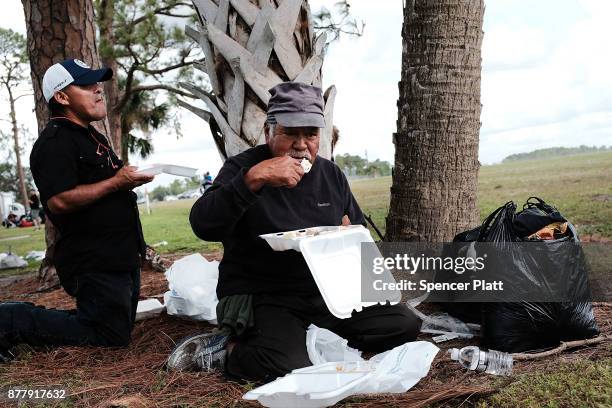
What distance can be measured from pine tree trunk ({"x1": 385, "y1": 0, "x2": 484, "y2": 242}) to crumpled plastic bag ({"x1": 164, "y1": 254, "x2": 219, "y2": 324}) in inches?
50.5

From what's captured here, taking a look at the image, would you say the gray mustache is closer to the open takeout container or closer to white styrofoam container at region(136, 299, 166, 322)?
the open takeout container

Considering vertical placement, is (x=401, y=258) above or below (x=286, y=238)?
below

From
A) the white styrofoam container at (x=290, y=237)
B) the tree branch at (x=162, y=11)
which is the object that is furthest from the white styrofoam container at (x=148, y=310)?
the tree branch at (x=162, y=11)

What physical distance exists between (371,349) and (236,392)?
31.1 inches

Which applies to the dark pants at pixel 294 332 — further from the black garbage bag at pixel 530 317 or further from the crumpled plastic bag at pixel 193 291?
the crumpled plastic bag at pixel 193 291

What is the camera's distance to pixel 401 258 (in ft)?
11.7

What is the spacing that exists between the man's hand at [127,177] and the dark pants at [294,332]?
0.96 metres

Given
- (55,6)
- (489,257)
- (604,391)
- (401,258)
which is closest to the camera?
(604,391)

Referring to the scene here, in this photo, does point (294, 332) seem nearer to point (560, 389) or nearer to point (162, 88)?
point (560, 389)

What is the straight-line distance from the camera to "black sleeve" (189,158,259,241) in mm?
2406

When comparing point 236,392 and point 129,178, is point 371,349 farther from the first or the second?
point 129,178

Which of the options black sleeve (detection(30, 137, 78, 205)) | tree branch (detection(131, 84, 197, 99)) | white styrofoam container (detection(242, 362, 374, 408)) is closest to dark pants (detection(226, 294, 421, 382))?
white styrofoam container (detection(242, 362, 374, 408))

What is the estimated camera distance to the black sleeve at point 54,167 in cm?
291

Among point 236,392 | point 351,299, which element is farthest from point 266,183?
point 236,392
